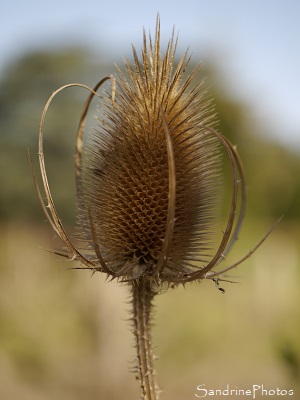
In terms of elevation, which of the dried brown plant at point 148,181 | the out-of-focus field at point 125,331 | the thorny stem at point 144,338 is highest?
the dried brown plant at point 148,181

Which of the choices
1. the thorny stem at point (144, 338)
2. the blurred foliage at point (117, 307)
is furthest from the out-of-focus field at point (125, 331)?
the thorny stem at point (144, 338)

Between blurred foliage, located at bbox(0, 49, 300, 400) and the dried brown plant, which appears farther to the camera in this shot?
blurred foliage, located at bbox(0, 49, 300, 400)

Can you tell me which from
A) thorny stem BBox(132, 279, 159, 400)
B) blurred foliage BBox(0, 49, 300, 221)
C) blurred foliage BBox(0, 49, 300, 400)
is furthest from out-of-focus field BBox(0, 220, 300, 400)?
thorny stem BBox(132, 279, 159, 400)

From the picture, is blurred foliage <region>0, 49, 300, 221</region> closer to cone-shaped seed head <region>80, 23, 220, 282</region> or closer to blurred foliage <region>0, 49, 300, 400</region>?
blurred foliage <region>0, 49, 300, 400</region>

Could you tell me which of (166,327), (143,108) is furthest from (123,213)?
Answer: (166,327)

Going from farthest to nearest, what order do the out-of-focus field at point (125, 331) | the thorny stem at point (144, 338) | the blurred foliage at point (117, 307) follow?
the blurred foliage at point (117, 307) < the out-of-focus field at point (125, 331) < the thorny stem at point (144, 338)

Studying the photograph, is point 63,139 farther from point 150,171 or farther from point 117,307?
point 150,171

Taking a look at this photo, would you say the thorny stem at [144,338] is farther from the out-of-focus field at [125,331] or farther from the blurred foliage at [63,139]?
the blurred foliage at [63,139]
